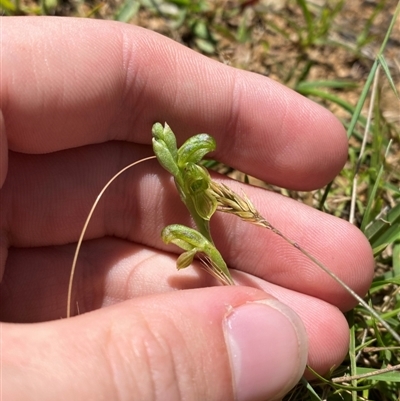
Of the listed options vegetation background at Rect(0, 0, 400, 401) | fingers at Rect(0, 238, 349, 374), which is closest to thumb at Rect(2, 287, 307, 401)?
fingers at Rect(0, 238, 349, 374)

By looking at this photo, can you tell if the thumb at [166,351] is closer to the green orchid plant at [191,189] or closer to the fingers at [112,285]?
the green orchid plant at [191,189]

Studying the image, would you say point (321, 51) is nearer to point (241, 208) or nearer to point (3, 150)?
point (241, 208)

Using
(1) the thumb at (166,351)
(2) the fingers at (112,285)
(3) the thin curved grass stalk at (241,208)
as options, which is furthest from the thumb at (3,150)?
(3) the thin curved grass stalk at (241,208)

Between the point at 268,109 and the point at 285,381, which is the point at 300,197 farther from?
the point at 285,381

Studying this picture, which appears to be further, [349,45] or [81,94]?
[349,45]

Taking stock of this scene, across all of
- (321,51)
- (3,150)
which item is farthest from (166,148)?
(321,51)

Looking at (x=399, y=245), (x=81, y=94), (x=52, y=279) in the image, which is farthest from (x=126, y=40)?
(x=399, y=245)

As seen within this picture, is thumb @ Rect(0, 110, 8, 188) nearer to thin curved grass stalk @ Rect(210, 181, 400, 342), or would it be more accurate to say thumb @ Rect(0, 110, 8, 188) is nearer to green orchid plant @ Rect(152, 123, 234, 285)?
green orchid plant @ Rect(152, 123, 234, 285)
